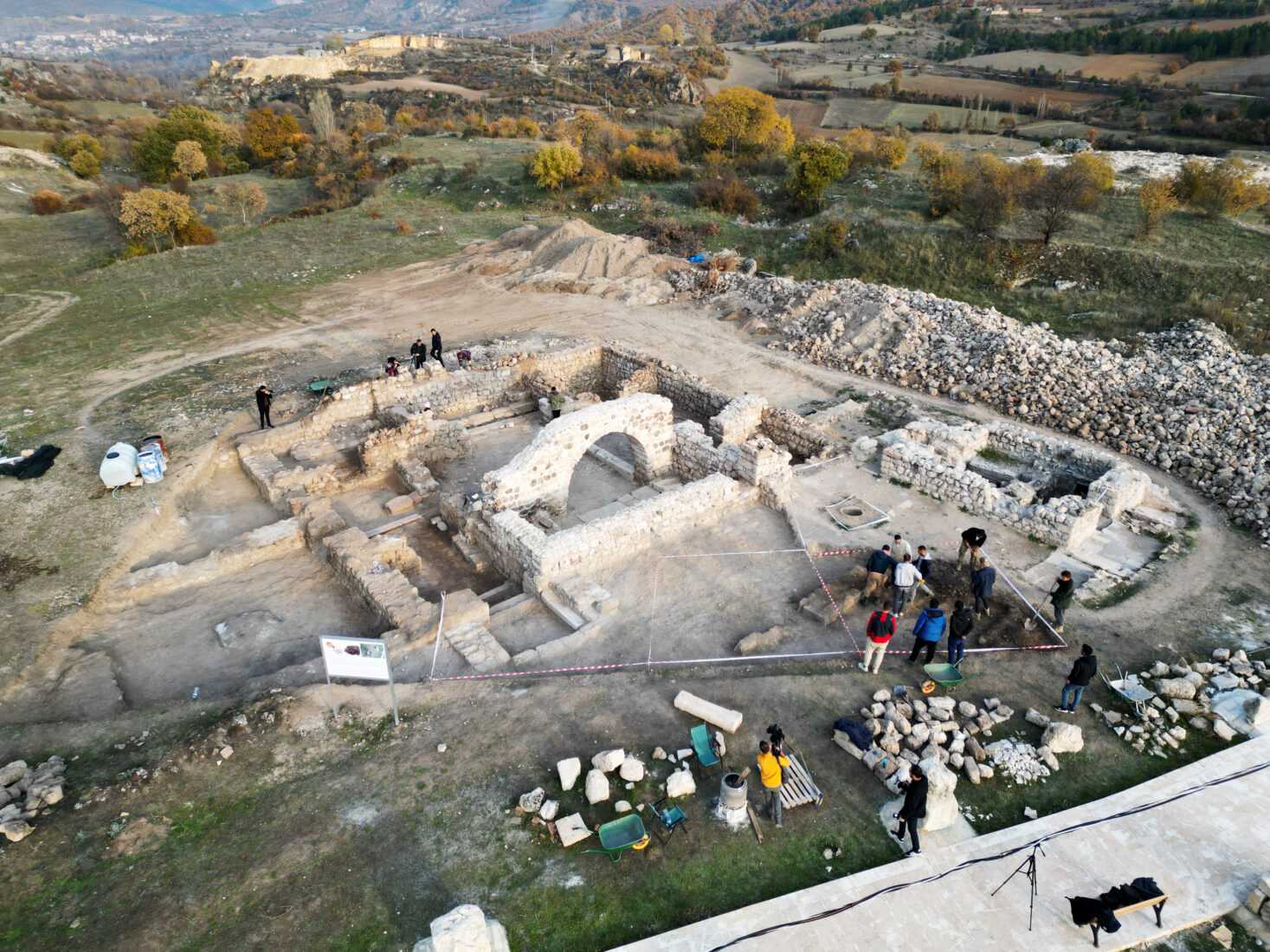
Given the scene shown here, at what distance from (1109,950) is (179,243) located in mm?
39928

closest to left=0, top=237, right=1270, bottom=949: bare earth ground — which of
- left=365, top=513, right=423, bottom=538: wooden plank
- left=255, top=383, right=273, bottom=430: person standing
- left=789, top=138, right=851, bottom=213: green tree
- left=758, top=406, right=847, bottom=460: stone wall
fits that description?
left=365, top=513, right=423, bottom=538: wooden plank

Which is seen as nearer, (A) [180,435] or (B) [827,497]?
(B) [827,497]

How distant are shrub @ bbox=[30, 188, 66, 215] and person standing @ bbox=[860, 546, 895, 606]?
161 feet

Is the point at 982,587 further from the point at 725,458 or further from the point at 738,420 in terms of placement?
the point at 738,420

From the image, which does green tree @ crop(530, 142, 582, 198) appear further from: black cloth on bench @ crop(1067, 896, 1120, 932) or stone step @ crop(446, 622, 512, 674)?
black cloth on bench @ crop(1067, 896, 1120, 932)

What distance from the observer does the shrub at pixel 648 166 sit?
134 ft

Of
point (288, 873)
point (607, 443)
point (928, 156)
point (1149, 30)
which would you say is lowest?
Answer: point (607, 443)

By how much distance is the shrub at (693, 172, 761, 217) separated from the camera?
35.2 metres

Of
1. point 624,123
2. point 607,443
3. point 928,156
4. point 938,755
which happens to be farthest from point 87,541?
point 624,123

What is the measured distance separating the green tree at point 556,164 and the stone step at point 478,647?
32927 mm

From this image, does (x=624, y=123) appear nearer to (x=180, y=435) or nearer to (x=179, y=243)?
(x=179, y=243)

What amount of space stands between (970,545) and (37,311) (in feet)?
103

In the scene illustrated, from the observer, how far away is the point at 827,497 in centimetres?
1348

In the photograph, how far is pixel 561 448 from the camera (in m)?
12.7
